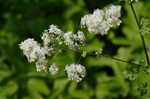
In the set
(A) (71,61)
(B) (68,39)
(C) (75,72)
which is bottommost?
(C) (75,72)

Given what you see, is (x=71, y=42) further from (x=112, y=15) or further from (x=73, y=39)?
(x=112, y=15)

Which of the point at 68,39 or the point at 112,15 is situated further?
the point at 68,39

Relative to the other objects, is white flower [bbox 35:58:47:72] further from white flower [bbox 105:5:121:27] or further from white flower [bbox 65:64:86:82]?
white flower [bbox 105:5:121:27]

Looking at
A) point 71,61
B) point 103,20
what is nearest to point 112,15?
point 103,20

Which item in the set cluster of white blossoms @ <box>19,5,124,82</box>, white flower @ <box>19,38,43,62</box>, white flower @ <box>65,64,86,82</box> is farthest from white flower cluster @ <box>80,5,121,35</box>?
white flower @ <box>19,38,43,62</box>

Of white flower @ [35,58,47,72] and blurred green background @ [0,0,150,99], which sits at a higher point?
blurred green background @ [0,0,150,99]

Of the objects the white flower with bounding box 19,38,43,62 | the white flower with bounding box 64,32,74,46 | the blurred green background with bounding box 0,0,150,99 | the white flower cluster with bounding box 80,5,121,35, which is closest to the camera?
the white flower cluster with bounding box 80,5,121,35

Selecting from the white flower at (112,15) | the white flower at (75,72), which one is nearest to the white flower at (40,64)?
the white flower at (75,72)

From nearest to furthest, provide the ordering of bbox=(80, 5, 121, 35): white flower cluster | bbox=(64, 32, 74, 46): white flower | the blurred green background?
bbox=(80, 5, 121, 35): white flower cluster, bbox=(64, 32, 74, 46): white flower, the blurred green background

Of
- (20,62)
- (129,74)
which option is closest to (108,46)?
(20,62)

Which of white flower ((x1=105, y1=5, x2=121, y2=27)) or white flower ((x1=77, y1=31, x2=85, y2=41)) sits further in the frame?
white flower ((x1=77, y1=31, x2=85, y2=41))
